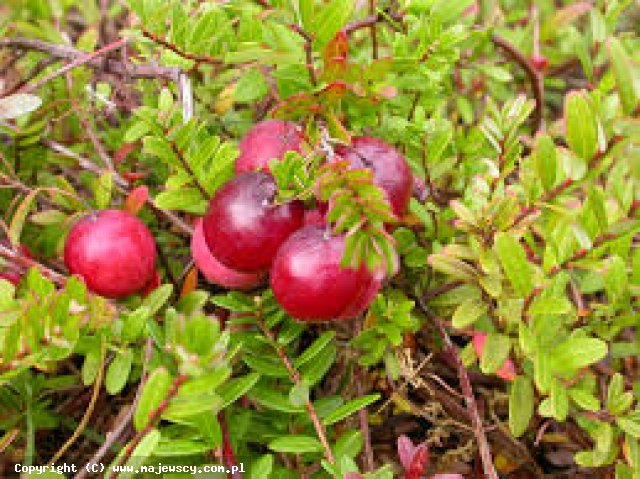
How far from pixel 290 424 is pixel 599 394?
2.61 ft

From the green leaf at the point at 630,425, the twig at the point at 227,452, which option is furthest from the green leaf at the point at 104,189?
the green leaf at the point at 630,425

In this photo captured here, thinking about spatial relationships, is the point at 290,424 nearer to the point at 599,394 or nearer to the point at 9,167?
the point at 599,394

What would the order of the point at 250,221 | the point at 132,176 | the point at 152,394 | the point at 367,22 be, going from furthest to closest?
the point at 132,176, the point at 367,22, the point at 250,221, the point at 152,394

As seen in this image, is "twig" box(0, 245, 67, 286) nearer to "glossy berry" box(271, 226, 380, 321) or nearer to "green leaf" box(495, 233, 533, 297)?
"glossy berry" box(271, 226, 380, 321)

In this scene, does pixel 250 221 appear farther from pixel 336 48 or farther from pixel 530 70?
pixel 530 70

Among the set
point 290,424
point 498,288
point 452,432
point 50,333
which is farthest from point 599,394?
point 50,333

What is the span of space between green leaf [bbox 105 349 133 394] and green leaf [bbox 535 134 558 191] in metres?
0.92

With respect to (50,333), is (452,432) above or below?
below

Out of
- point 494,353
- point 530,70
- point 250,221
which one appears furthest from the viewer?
point 530,70

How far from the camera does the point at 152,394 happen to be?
1.27 meters

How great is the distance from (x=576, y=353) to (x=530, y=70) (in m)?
1.03

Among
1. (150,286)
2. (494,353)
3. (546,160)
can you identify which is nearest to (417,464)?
(494,353)

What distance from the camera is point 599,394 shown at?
196 cm

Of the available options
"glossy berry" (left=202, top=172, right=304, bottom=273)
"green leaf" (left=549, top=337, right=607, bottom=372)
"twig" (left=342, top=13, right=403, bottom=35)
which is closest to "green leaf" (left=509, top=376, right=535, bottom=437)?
"green leaf" (left=549, top=337, right=607, bottom=372)
